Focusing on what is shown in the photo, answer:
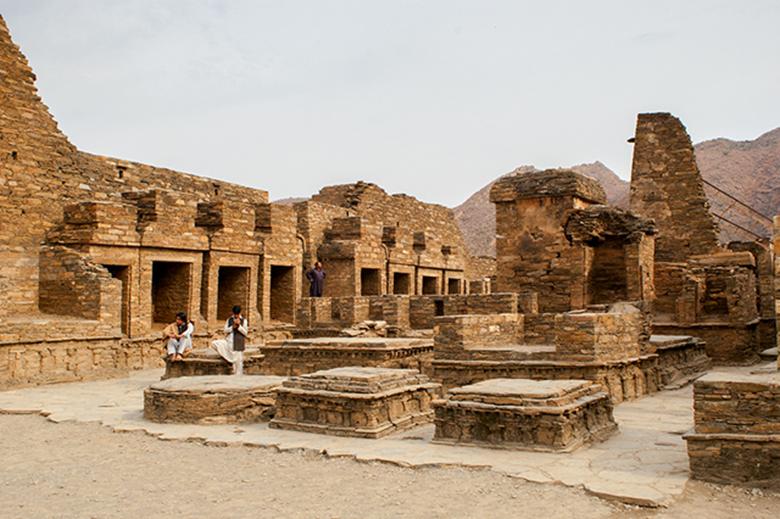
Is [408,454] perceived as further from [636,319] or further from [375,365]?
[636,319]

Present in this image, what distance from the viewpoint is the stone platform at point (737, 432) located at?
5.85m

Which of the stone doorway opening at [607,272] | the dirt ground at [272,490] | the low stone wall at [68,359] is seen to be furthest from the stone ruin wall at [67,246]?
the stone doorway opening at [607,272]

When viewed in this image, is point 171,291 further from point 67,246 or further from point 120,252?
point 67,246

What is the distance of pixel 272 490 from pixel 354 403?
217cm

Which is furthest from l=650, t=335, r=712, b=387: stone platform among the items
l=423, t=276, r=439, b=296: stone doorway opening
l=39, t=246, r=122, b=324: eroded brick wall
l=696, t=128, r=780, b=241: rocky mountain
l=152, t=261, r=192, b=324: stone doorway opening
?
l=696, t=128, r=780, b=241: rocky mountain

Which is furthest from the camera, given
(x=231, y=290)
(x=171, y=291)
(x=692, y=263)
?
(x=231, y=290)

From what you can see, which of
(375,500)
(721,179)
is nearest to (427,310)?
(375,500)

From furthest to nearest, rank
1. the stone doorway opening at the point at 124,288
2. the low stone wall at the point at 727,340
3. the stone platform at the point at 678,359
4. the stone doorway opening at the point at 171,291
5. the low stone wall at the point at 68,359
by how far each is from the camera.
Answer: the stone doorway opening at the point at 171,291 < the low stone wall at the point at 727,340 < the stone doorway opening at the point at 124,288 < the low stone wall at the point at 68,359 < the stone platform at the point at 678,359

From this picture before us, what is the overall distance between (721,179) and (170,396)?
5419 centimetres

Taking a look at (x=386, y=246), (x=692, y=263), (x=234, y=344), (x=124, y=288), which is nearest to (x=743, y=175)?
(x=692, y=263)

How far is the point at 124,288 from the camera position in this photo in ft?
51.4

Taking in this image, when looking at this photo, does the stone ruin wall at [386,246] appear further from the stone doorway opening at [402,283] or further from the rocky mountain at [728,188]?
the rocky mountain at [728,188]

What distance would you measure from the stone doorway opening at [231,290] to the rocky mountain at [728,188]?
31.8 meters

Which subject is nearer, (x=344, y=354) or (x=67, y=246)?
(x=344, y=354)
